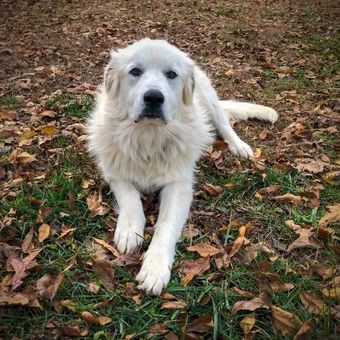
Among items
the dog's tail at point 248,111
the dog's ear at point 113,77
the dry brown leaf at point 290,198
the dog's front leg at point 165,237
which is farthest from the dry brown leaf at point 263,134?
the dog's ear at point 113,77

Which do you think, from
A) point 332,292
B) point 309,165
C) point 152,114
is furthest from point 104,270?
point 309,165

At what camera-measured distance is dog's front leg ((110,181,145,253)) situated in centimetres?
251

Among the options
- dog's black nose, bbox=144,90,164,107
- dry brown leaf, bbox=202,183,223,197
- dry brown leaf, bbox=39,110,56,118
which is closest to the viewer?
dog's black nose, bbox=144,90,164,107

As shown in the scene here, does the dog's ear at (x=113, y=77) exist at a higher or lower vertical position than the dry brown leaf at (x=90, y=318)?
higher

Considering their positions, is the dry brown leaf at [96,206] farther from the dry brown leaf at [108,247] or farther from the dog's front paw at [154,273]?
the dog's front paw at [154,273]

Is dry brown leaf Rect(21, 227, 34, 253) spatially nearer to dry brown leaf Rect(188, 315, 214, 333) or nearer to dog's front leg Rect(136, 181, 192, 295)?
dog's front leg Rect(136, 181, 192, 295)

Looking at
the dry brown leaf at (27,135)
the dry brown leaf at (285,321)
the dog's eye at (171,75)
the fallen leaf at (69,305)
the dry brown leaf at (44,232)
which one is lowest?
the dry brown leaf at (27,135)

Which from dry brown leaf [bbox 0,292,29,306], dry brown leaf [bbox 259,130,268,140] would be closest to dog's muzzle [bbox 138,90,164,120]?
dry brown leaf [bbox 0,292,29,306]

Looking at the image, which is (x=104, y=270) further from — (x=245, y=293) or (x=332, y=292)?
(x=332, y=292)

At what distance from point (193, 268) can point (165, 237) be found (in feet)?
0.87

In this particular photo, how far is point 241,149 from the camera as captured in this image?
144 inches

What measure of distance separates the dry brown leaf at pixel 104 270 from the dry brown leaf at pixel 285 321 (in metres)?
0.92

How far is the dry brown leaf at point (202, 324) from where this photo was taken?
1971 mm

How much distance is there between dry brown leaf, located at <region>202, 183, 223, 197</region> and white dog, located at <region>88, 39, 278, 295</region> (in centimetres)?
13
